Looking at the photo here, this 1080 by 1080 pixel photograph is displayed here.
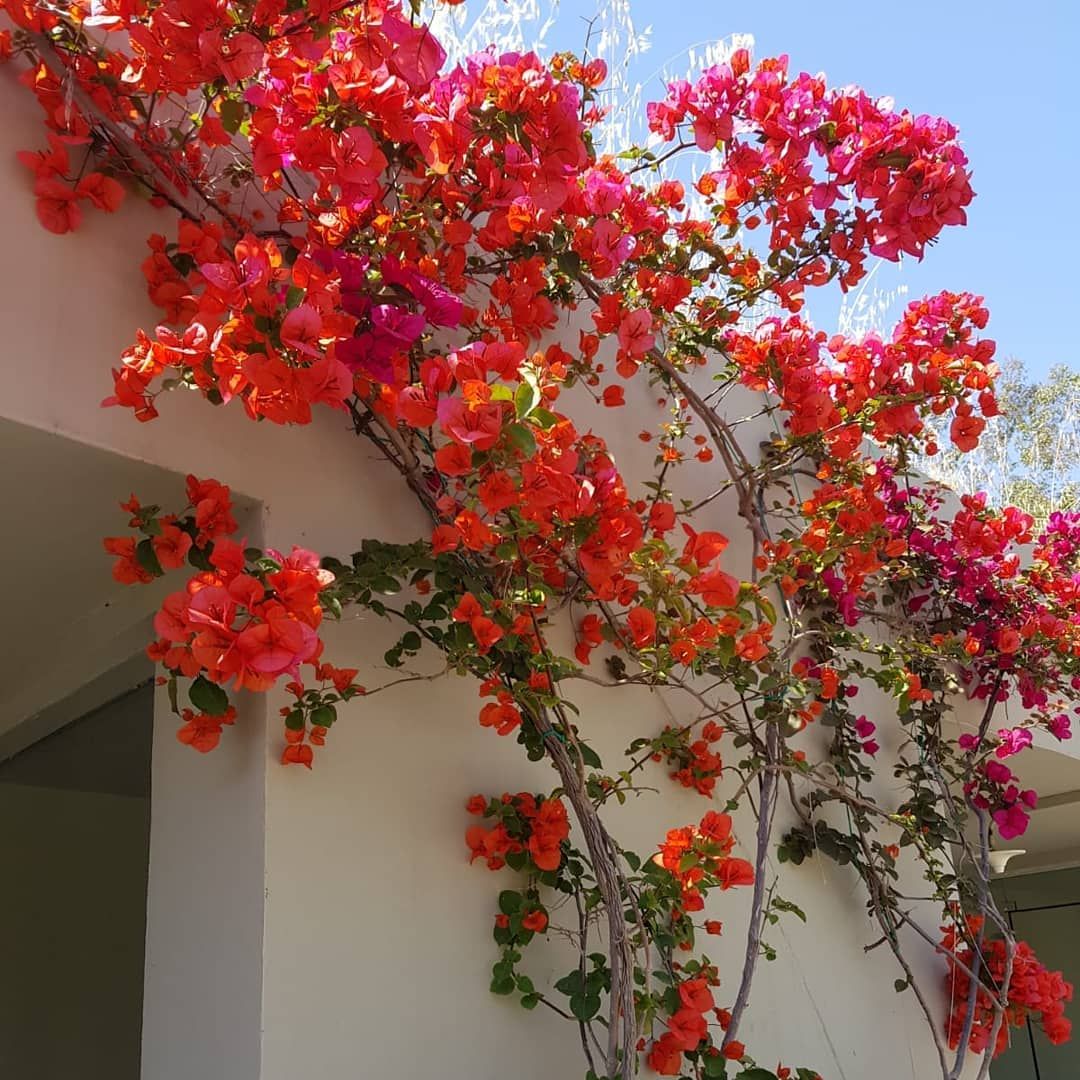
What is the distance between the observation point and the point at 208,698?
1269 millimetres

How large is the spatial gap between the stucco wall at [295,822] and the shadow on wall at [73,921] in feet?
5.10

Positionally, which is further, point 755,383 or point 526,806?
point 755,383

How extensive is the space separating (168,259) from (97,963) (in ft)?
8.47

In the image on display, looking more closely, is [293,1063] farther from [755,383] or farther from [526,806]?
[755,383]

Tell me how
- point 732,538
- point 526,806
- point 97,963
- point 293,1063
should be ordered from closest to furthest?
point 293,1063 < point 526,806 < point 732,538 < point 97,963

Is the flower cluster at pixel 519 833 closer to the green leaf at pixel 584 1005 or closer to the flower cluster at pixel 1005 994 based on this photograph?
the green leaf at pixel 584 1005

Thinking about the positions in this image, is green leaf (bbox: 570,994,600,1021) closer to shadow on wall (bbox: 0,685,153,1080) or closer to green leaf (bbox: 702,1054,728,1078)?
green leaf (bbox: 702,1054,728,1078)

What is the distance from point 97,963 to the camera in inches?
127

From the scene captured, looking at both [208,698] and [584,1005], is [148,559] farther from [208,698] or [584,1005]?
[584,1005]

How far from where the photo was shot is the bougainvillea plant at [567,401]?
3.79ft

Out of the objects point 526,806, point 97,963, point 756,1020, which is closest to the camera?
point 526,806

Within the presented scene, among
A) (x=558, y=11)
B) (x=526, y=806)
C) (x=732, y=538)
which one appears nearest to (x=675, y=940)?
(x=526, y=806)

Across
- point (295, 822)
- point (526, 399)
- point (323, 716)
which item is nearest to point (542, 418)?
point (526, 399)

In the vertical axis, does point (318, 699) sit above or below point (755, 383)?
below
